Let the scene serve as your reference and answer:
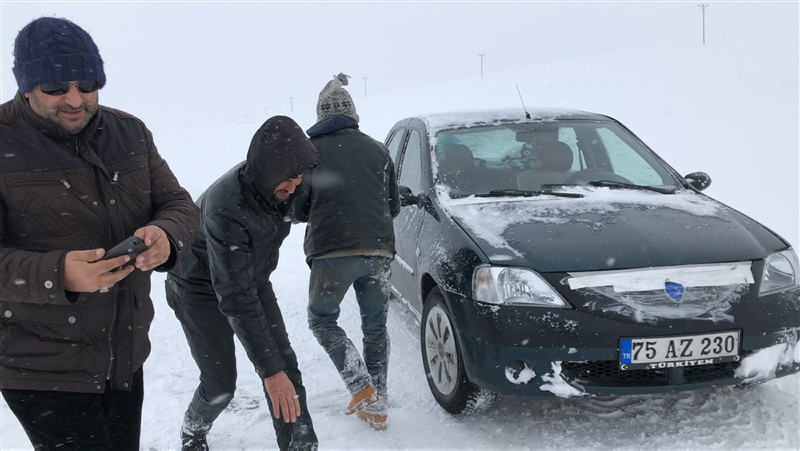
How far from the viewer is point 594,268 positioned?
9.65 ft

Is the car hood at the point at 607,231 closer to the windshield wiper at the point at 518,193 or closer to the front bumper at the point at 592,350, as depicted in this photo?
the windshield wiper at the point at 518,193

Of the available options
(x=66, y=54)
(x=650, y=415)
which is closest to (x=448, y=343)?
(x=650, y=415)

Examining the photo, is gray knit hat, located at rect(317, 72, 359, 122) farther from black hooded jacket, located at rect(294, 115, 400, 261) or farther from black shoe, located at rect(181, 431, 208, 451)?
black shoe, located at rect(181, 431, 208, 451)

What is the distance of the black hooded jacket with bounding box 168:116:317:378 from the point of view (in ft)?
8.02

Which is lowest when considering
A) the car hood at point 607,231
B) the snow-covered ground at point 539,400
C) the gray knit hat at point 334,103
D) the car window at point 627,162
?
the snow-covered ground at point 539,400

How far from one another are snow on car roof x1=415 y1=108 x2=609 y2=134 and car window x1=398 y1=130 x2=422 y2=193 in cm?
15

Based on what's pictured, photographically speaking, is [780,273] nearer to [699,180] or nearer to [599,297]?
[599,297]

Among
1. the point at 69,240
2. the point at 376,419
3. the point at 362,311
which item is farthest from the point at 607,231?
the point at 69,240

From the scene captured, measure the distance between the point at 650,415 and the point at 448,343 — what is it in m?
1.11

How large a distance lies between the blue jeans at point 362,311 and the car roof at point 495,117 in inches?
60.8

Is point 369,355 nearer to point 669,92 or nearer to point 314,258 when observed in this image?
point 314,258

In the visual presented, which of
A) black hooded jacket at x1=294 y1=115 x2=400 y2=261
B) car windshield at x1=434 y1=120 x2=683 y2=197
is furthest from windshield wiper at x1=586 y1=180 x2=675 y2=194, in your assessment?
black hooded jacket at x1=294 y1=115 x2=400 y2=261

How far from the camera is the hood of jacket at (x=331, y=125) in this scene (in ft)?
11.2

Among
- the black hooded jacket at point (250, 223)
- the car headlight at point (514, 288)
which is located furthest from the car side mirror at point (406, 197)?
the black hooded jacket at point (250, 223)
